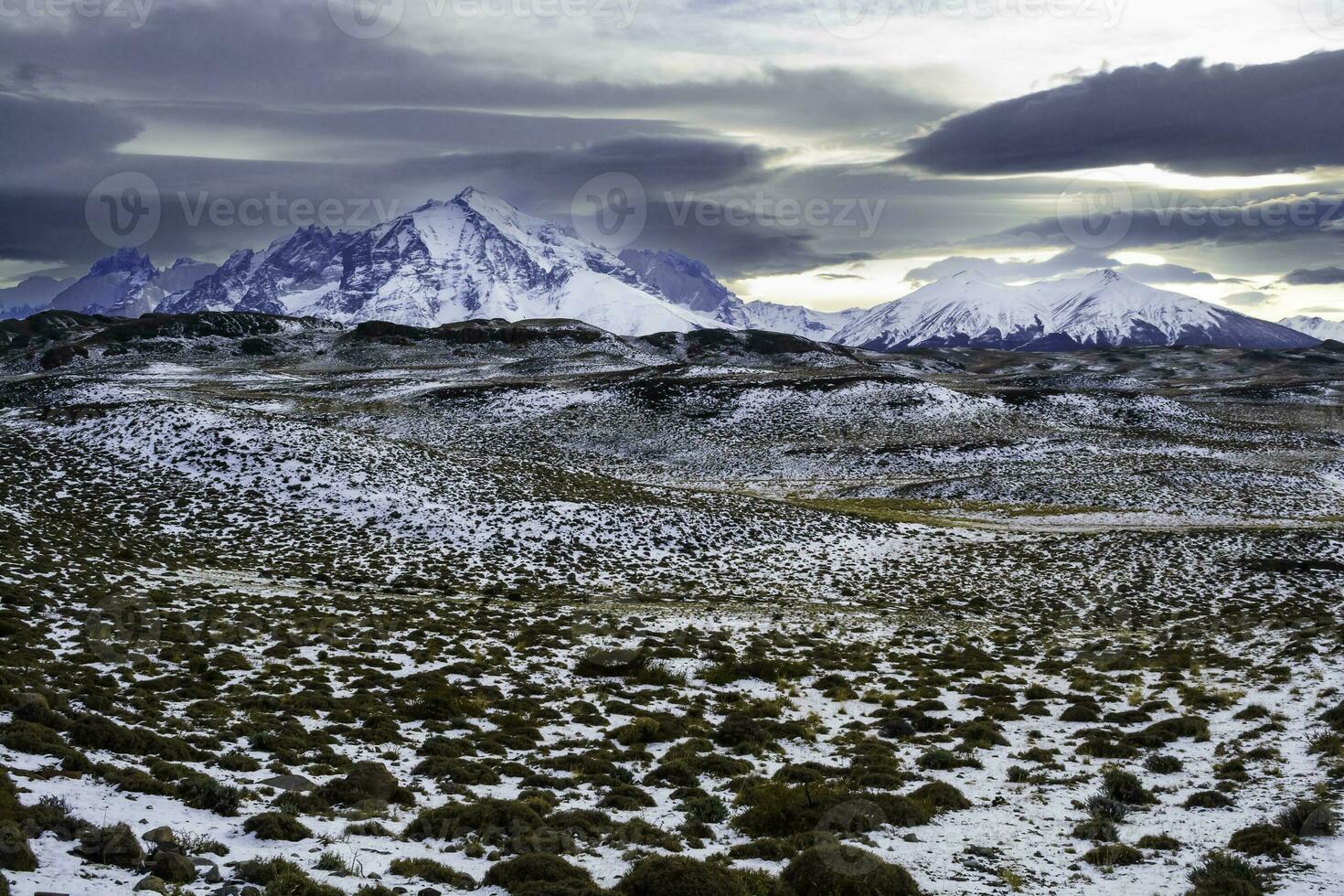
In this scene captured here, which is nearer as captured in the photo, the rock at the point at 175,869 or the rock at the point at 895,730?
the rock at the point at 175,869

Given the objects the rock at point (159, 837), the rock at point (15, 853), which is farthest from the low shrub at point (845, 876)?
the rock at point (15, 853)

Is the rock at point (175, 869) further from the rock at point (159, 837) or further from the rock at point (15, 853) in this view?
the rock at point (15, 853)

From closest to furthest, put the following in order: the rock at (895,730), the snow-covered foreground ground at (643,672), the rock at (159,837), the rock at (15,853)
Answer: the rock at (15,853)
the rock at (159,837)
the snow-covered foreground ground at (643,672)
the rock at (895,730)

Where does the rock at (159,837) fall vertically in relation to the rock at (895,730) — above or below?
above

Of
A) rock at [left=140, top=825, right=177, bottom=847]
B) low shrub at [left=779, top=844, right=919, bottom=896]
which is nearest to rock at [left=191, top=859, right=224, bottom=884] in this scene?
rock at [left=140, top=825, right=177, bottom=847]

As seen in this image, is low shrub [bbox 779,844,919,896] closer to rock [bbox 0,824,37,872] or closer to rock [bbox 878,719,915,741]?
rock [bbox 878,719,915,741]

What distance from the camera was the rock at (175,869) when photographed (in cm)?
867

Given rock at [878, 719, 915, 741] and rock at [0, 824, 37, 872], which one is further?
rock at [878, 719, 915, 741]

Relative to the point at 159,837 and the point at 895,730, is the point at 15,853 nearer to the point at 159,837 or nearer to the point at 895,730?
the point at 159,837

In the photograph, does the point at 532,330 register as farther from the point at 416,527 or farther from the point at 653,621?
the point at 653,621

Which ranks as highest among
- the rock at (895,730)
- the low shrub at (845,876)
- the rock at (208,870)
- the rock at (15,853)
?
the rock at (15,853)

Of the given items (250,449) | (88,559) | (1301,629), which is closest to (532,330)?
(250,449)

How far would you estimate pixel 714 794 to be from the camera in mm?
12992

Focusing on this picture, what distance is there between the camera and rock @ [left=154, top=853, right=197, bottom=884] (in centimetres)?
867
